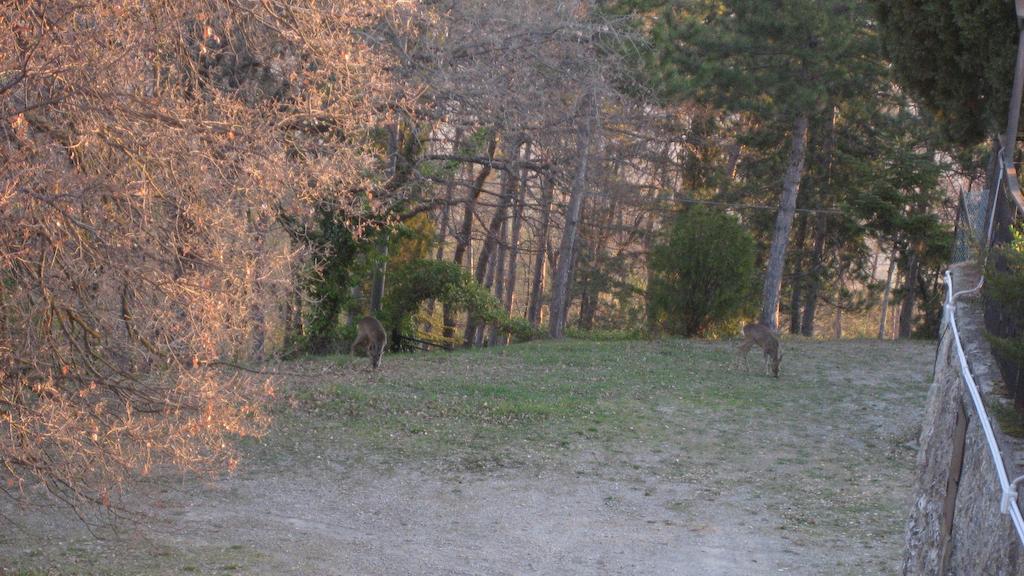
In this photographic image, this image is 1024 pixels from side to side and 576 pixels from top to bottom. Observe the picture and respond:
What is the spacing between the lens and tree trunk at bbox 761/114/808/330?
2488 cm

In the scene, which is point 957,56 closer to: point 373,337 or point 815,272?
point 373,337

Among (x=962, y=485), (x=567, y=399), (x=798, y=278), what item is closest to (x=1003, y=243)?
(x=962, y=485)

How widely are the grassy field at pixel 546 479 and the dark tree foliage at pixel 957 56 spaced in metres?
4.30

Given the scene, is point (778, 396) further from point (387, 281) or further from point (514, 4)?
point (387, 281)

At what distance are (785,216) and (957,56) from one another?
1329 centimetres

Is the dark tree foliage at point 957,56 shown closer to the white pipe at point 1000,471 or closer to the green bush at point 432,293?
the white pipe at point 1000,471

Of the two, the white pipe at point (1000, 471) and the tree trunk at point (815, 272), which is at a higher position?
the tree trunk at point (815, 272)

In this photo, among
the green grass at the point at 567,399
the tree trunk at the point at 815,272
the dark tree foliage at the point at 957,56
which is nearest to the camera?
the dark tree foliage at the point at 957,56

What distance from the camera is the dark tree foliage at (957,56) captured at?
11.5 m

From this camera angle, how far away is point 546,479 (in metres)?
11.9

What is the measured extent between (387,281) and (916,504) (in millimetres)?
18568

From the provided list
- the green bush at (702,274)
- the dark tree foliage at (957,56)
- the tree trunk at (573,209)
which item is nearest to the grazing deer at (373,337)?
the tree trunk at (573,209)

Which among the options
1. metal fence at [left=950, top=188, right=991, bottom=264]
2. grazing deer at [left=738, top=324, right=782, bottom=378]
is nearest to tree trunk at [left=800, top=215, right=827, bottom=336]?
grazing deer at [left=738, top=324, right=782, bottom=378]

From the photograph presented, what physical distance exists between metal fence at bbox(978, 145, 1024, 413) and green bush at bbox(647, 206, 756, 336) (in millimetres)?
14205
